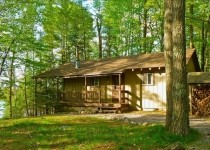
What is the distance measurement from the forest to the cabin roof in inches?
99.1

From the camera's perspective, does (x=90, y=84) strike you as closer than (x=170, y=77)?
No

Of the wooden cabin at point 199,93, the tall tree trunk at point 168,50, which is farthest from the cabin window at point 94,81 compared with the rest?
the tall tree trunk at point 168,50

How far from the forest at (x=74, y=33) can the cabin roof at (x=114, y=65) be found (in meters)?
2.52

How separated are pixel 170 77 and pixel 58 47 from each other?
3193cm

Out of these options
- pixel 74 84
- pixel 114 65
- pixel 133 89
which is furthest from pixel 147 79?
pixel 74 84

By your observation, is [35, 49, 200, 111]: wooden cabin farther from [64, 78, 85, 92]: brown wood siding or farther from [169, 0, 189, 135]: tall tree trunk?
[169, 0, 189, 135]: tall tree trunk

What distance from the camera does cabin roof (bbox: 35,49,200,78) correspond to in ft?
81.1

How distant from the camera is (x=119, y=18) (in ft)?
127

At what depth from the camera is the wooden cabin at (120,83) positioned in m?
24.5

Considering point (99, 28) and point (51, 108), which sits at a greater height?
point (99, 28)

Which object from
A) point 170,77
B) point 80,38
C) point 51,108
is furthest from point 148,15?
point 170,77

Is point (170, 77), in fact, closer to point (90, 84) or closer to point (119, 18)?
point (90, 84)

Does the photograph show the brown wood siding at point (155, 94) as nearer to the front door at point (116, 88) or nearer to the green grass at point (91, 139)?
the front door at point (116, 88)

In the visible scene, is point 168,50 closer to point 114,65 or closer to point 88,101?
point 114,65
